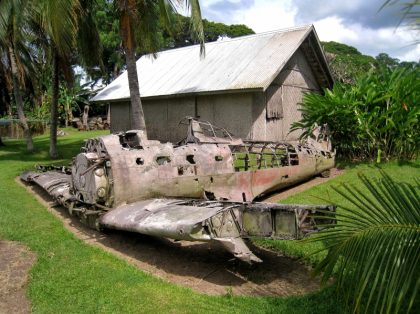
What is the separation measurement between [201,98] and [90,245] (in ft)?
42.4

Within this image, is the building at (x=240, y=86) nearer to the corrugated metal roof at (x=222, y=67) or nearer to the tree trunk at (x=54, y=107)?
the corrugated metal roof at (x=222, y=67)

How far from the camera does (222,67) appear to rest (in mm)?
19953

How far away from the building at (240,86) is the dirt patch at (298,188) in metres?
4.66

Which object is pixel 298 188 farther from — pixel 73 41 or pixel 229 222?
pixel 73 41

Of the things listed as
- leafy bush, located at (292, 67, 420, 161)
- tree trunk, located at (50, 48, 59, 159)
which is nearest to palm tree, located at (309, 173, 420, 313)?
leafy bush, located at (292, 67, 420, 161)

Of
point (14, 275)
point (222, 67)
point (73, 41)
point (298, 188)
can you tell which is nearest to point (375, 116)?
point (298, 188)

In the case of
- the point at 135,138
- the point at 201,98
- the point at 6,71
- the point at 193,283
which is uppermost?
the point at 6,71

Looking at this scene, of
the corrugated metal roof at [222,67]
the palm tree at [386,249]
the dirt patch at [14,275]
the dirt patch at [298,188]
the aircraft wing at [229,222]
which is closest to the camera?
the palm tree at [386,249]

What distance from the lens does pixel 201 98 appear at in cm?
A: 1977

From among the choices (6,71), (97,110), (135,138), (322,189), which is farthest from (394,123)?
(97,110)

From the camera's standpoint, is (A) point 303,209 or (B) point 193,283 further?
(B) point 193,283

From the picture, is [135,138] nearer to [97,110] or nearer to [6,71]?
[6,71]

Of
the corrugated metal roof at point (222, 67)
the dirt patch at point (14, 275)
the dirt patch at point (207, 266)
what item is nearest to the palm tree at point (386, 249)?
the dirt patch at point (207, 266)

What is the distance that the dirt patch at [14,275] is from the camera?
5.34 meters
